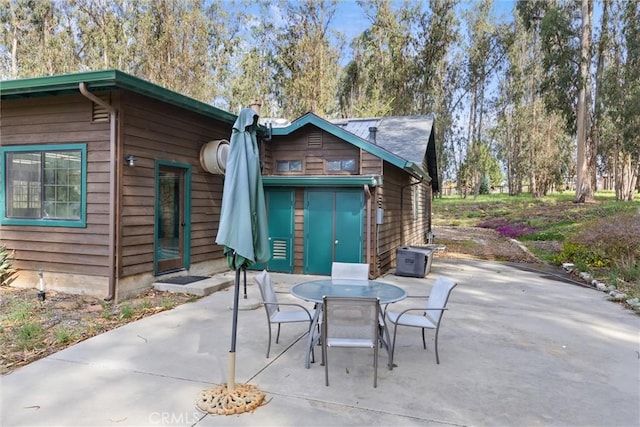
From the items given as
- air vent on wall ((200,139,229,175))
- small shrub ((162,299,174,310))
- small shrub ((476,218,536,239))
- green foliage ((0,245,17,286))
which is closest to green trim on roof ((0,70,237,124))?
air vent on wall ((200,139,229,175))

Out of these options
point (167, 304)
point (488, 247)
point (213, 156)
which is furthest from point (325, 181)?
point (488, 247)

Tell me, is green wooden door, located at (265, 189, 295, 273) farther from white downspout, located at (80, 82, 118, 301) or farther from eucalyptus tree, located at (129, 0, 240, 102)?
eucalyptus tree, located at (129, 0, 240, 102)

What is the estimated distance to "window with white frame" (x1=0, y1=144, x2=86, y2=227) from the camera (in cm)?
623

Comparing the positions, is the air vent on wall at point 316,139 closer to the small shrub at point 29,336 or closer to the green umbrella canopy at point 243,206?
the green umbrella canopy at point 243,206

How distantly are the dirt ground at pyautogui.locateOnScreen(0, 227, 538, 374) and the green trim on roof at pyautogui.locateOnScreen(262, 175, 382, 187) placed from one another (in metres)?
3.28

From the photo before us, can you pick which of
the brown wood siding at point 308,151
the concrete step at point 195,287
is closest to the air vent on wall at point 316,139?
the brown wood siding at point 308,151

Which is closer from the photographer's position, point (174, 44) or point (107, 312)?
point (107, 312)

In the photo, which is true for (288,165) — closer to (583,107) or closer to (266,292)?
(266,292)

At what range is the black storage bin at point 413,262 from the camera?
27.8 ft

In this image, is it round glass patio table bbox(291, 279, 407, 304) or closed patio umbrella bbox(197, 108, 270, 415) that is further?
round glass patio table bbox(291, 279, 407, 304)

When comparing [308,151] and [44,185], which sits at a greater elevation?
[308,151]

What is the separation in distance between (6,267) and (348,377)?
6.25m

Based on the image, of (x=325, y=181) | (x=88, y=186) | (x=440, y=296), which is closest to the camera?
(x=440, y=296)

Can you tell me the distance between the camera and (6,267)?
21.2ft
